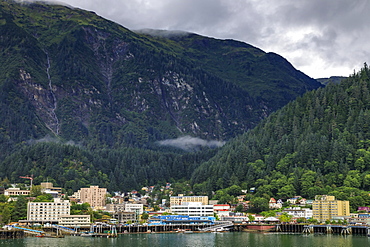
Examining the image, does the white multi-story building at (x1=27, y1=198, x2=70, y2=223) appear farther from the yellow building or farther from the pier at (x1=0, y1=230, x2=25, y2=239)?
the yellow building

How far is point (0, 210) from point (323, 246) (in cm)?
10852

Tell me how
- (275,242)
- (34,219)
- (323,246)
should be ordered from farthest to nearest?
(34,219), (275,242), (323,246)

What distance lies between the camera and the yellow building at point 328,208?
7431 inches

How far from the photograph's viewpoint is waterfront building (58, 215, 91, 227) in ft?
616

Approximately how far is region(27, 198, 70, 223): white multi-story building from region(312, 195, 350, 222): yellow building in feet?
263

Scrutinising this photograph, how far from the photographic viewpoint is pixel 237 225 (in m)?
190

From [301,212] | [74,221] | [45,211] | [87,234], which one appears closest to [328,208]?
[301,212]

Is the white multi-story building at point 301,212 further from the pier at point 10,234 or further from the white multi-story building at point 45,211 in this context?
the pier at point 10,234

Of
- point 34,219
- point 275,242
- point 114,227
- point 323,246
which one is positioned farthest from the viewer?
point 34,219

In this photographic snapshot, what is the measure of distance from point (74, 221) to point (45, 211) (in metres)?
10.3

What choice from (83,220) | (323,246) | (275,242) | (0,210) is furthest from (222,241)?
(0,210)

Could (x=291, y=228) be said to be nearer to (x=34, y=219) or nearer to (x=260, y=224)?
(x=260, y=224)

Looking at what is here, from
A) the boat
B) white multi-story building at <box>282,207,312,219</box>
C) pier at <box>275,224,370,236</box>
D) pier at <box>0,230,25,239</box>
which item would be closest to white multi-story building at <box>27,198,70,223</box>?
the boat

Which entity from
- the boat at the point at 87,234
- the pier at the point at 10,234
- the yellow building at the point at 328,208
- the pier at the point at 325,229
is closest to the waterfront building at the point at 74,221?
the boat at the point at 87,234
